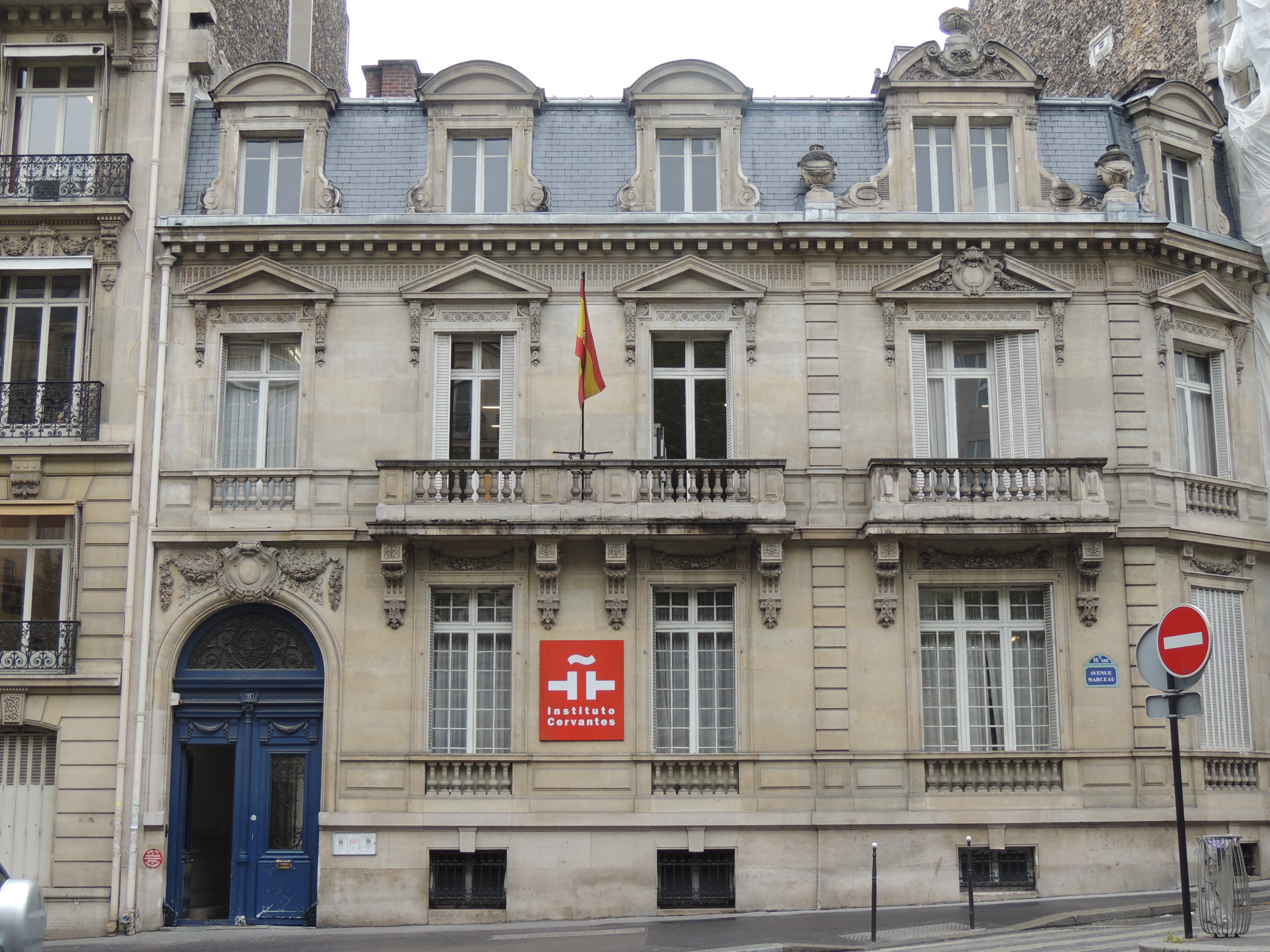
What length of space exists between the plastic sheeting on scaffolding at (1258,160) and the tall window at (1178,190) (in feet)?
2.83

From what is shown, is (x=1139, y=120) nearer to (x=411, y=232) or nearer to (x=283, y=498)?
(x=411, y=232)

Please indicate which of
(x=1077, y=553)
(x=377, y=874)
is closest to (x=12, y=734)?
(x=377, y=874)

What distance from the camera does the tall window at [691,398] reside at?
20.4 metres

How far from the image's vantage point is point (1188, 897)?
493 inches

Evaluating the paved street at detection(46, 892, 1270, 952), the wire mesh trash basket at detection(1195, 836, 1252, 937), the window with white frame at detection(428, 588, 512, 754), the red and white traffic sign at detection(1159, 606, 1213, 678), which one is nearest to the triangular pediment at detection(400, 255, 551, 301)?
the window with white frame at detection(428, 588, 512, 754)

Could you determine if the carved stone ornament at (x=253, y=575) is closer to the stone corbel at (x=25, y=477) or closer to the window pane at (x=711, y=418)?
the stone corbel at (x=25, y=477)

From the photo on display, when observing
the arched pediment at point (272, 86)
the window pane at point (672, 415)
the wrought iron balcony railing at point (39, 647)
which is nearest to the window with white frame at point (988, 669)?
the window pane at point (672, 415)

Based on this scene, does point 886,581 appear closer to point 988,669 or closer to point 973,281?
point 988,669

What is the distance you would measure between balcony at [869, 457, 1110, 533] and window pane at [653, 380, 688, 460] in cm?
290

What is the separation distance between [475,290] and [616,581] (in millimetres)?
5004

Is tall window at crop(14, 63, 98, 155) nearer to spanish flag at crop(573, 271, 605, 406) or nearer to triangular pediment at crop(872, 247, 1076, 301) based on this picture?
spanish flag at crop(573, 271, 605, 406)

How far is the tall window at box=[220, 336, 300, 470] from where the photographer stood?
2048 centimetres

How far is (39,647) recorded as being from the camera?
19.5 meters

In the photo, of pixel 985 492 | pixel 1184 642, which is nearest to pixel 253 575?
pixel 985 492
